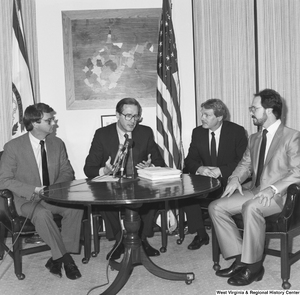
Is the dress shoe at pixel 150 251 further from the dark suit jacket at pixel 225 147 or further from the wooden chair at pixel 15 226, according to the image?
the wooden chair at pixel 15 226

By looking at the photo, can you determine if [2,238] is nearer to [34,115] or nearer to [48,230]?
[48,230]

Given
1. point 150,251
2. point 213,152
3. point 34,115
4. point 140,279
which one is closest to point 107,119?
point 34,115

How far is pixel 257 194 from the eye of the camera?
3590mm

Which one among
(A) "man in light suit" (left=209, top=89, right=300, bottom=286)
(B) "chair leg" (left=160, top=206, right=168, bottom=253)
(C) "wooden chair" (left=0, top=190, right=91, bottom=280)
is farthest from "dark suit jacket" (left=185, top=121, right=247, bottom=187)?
(C) "wooden chair" (left=0, top=190, right=91, bottom=280)

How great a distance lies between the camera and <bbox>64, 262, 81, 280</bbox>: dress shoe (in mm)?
3796

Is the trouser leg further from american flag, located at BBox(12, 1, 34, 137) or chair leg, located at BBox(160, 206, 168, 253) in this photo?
american flag, located at BBox(12, 1, 34, 137)

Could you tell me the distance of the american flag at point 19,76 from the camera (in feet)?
16.3

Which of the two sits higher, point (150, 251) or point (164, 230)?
point (164, 230)

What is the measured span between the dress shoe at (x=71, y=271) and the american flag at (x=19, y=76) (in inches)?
71.5

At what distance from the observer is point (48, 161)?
436 centimetres

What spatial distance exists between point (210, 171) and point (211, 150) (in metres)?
0.37

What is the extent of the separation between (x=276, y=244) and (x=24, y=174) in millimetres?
2689

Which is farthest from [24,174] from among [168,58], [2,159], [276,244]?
[276,244]

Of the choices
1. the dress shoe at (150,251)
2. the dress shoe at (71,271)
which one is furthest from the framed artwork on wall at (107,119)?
the dress shoe at (71,271)
